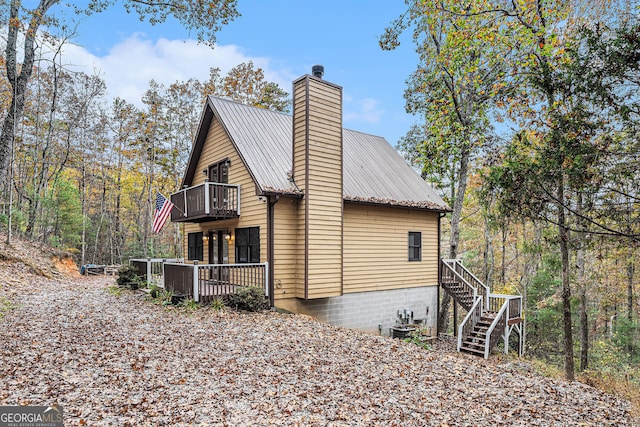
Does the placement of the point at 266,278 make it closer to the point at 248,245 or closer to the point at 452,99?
the point at 248,245

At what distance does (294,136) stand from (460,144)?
727 cm

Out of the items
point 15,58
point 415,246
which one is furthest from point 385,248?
point 15,58

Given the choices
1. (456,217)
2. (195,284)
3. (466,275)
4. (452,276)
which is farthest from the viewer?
(466,275)

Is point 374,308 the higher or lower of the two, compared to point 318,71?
lower

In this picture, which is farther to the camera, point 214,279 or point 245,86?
point 245,86

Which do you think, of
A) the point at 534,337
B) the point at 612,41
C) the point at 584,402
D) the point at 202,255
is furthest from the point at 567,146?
the point at 534,337

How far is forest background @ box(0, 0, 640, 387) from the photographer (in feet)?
20.6

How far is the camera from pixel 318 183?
1139 cm

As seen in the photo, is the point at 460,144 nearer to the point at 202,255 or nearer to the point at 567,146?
the point at 567,146

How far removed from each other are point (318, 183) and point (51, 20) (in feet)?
25.4

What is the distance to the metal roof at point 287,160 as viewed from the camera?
469 inches

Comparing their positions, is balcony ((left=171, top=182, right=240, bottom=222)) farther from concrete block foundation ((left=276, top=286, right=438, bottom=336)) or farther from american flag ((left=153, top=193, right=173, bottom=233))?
concrete block foundation ((left=276, top=286, right=438, bottom=336))

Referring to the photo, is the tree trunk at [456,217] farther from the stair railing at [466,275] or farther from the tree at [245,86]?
the tree at [245,86]

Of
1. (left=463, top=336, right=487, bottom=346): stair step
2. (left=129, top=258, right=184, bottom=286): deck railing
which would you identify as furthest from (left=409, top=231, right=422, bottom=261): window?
(left=129, top=258, right=184, bottom=286): deck railing
